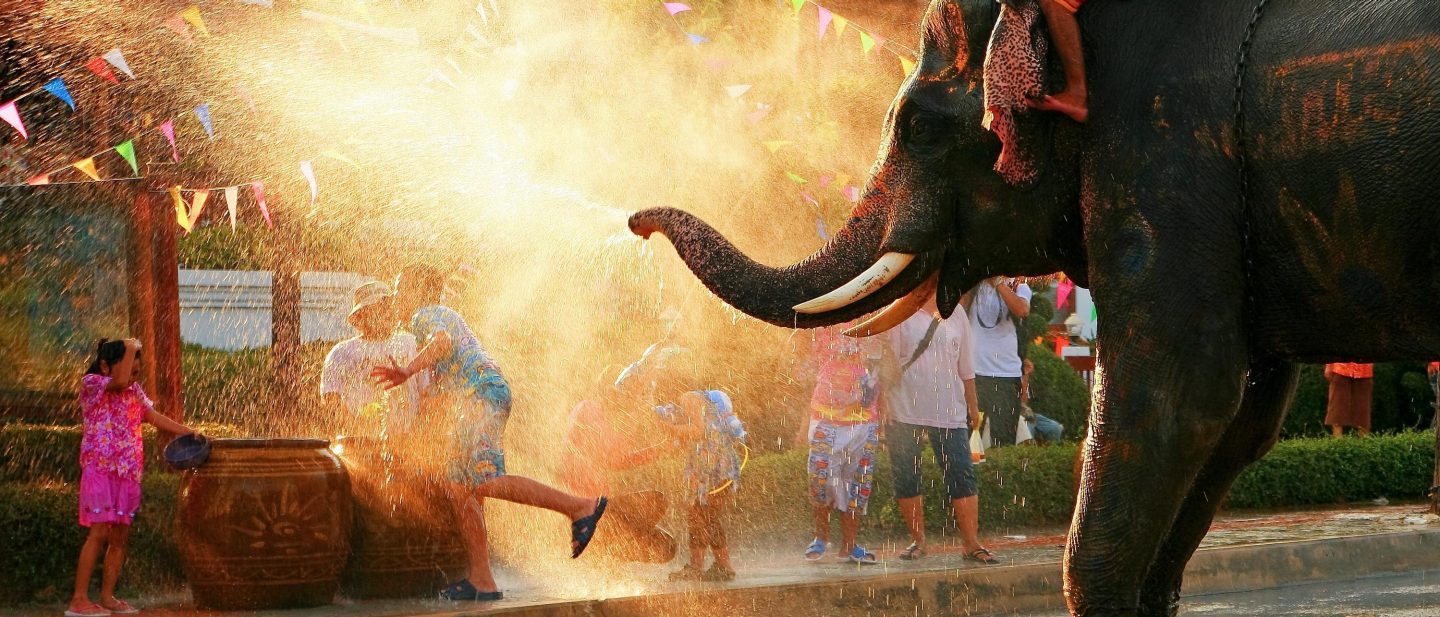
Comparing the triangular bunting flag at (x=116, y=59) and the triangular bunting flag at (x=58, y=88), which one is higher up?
the triangular bunting flag at (x=116, y=59)

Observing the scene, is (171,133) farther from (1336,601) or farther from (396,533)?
(1336,601)

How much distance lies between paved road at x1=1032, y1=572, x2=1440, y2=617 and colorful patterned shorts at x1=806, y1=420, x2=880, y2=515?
1.53 meters

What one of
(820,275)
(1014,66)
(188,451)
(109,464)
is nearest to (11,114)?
(109,464)

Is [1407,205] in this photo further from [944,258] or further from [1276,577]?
[1276,577]

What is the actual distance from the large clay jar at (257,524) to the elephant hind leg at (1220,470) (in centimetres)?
485

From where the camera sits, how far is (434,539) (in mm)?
8852

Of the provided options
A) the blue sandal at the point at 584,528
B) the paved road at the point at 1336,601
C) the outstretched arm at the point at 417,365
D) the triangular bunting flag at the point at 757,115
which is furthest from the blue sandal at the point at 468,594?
the triangular bunting flag at the point at 757,115

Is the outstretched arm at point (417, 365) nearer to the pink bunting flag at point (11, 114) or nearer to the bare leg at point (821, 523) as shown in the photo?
the pink bunting flag at point (11, 114)

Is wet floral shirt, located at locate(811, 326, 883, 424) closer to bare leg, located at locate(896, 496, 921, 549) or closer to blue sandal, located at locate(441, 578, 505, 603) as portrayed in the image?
bare leg, located at locate(896, 496, 921, 549)

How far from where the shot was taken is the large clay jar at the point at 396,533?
882 centimetres

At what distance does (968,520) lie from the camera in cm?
1048

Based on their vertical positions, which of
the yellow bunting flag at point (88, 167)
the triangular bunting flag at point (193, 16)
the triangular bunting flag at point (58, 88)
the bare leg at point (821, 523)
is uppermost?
the triangular bunting flag at point (193, 16)

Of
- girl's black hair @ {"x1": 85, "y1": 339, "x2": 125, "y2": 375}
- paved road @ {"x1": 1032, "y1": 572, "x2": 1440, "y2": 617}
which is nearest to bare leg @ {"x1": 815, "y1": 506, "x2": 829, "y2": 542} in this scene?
paved road @ {"x1": 1032, "y1": 572, "x2": 1440, "y2": 617}

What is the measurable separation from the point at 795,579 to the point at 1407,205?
6.09m
